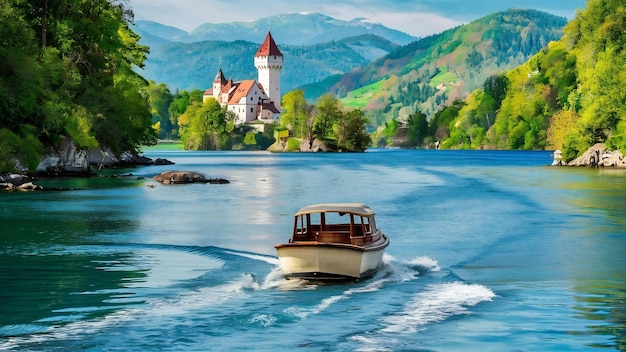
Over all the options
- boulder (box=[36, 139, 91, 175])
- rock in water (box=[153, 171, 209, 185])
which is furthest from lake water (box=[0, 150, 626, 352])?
boulder (box=[36, 139, 91, 175])

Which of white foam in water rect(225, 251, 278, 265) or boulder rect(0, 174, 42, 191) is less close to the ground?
boulder rect(0, 174, 42, 191)

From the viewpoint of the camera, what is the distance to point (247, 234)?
43969mm

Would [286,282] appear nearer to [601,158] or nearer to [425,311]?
[425,311]

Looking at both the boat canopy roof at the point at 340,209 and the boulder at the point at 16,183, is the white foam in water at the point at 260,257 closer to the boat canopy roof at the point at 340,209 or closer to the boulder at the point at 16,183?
the boat canopy roof at the point at 340,209

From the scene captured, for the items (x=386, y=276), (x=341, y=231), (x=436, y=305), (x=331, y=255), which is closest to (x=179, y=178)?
(x=341, y=231)

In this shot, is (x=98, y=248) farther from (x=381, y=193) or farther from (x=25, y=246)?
(x=381, y=193)

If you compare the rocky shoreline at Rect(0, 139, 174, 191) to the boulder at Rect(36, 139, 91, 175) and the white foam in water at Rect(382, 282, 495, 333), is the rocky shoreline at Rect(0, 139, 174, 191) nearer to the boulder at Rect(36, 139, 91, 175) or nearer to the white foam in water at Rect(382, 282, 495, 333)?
the boulder at Rect(36, 139, 91, 175)

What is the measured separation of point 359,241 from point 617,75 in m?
88.0

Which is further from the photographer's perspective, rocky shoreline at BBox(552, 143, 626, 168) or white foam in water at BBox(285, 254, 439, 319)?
rocky shoreline at BBox(552, 143, 626, 168)

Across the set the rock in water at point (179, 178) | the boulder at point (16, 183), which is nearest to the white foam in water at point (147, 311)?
the boulder at point (16, 183)

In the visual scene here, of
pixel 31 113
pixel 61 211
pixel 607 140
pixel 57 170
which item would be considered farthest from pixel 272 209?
pixel 607 140

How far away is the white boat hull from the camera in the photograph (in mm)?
27469

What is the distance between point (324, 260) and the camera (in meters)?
27.6

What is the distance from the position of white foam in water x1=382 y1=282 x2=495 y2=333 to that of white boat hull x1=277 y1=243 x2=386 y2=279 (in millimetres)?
2183
